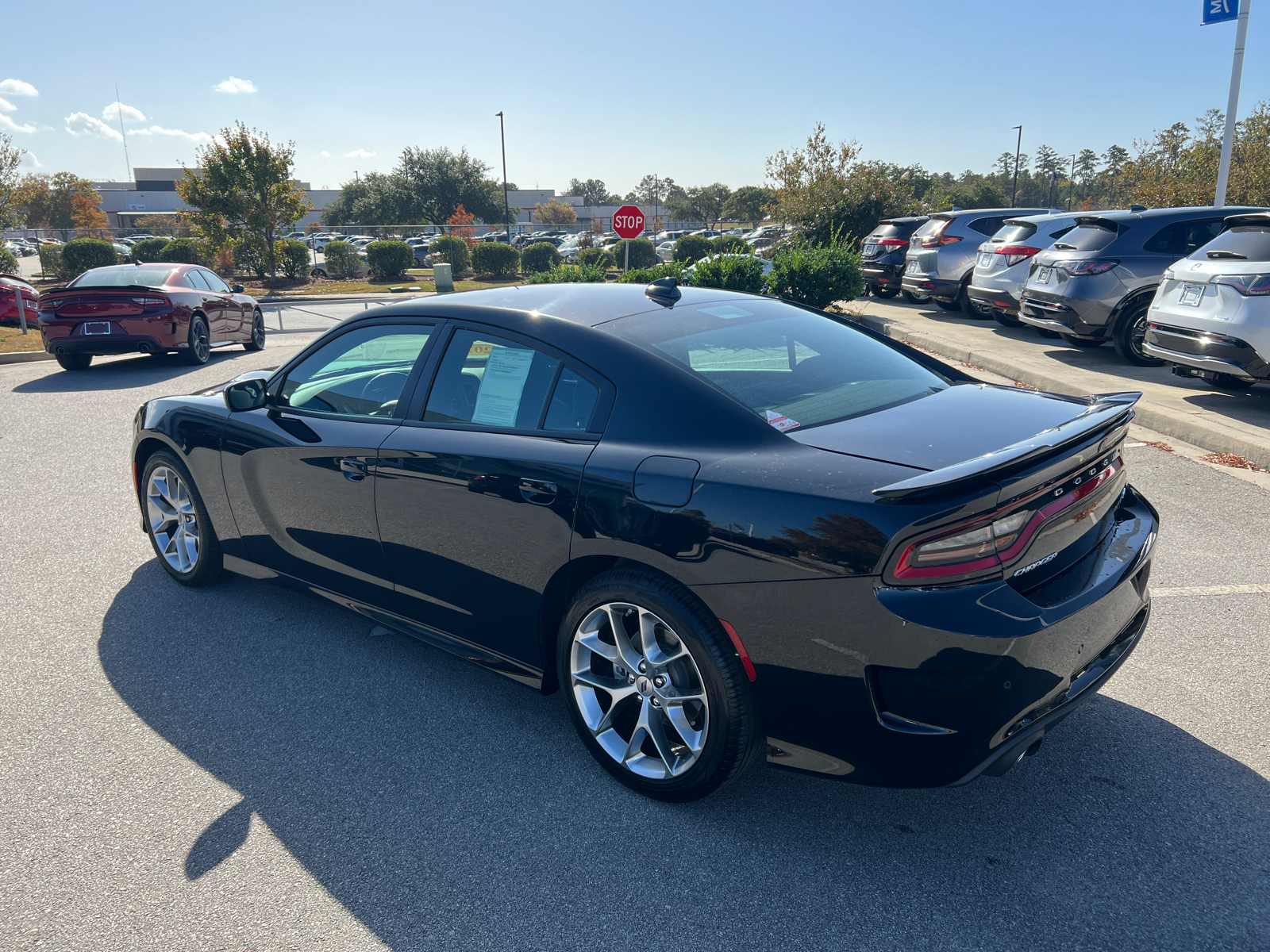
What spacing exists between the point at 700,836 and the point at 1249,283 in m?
7.19

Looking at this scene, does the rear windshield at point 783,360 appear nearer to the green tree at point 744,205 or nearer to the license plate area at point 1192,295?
the license plate area at point 1192,295

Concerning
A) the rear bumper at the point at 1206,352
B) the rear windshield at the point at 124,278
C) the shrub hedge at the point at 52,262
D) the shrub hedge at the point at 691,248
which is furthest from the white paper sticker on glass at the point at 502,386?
the shrub hedge at the point at 52,262

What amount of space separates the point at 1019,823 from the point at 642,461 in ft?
5.32

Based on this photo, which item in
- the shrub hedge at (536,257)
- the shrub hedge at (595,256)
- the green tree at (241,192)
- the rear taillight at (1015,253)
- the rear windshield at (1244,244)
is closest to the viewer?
the rear windshield at (1244,244)

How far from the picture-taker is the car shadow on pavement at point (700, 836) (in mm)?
2275

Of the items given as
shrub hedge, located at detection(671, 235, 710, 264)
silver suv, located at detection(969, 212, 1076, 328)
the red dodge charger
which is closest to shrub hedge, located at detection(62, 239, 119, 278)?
shrub hedge, located at detection(671, 235, 710, 264)

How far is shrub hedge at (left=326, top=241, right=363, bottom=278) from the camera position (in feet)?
107

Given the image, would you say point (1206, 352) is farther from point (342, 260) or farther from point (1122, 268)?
point (342, 260)

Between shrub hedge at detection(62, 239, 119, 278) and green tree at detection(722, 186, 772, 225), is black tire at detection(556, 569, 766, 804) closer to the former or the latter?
shrub hedge at detection(62, 239, 119, 278)

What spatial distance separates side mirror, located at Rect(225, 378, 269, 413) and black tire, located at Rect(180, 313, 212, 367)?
9249 mm

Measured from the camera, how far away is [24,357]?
1340 cm

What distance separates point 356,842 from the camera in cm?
264

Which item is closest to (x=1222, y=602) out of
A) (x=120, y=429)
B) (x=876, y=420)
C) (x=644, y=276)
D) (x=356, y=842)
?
(x=876, y=420)

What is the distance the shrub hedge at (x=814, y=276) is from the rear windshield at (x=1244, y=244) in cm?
622
